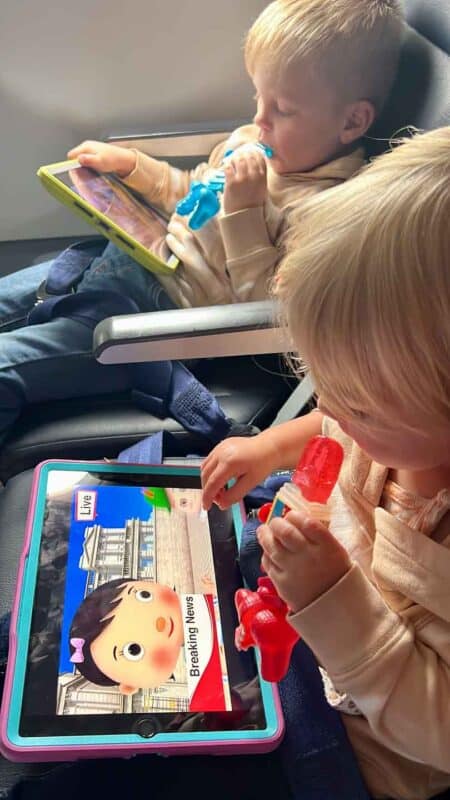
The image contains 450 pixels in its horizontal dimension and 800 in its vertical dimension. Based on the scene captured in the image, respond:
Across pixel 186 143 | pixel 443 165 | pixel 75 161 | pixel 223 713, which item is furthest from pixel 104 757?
pixel 186 143

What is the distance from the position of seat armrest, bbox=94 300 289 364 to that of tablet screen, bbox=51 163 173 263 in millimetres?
234

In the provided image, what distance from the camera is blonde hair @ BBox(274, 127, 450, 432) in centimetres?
48

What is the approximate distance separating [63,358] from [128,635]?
1.44 feet

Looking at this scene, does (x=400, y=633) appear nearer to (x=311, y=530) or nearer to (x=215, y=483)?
(x=311, y=530)

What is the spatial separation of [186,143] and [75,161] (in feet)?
0.70

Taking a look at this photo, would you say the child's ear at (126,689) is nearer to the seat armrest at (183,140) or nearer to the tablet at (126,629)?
the tablet at (126,629)

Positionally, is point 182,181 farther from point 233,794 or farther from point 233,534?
point 233,794

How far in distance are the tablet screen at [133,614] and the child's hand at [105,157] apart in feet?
1.72

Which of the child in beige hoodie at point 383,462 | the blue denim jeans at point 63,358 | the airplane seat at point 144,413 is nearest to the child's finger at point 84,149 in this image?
the blue denim jeans at point 63,358

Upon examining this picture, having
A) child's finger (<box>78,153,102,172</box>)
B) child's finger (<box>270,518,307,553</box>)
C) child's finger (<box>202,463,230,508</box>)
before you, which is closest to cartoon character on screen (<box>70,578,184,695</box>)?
child's finger (<box>202,463,230,508</box>)

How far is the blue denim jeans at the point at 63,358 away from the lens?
101 cm

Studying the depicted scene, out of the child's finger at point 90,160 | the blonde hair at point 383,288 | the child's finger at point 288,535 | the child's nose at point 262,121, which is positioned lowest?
the child's finger at point 288,535

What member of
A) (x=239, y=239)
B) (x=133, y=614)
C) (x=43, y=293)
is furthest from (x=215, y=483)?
(x=43, y=293)

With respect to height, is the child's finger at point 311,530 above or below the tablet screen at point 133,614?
above
